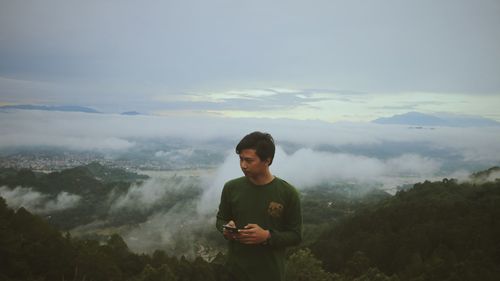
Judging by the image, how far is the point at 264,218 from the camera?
11.0 feet

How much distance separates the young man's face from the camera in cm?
330

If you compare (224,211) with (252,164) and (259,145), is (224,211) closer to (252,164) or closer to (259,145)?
(252,164)

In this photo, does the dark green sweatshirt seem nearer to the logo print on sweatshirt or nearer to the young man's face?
the logo print on sweatshirt

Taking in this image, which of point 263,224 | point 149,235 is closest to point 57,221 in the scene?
point 149,235

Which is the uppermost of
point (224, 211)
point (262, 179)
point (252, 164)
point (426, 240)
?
point (252, 164)

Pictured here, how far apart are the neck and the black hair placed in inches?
6.1

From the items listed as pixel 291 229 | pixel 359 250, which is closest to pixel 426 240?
pixel 359 250

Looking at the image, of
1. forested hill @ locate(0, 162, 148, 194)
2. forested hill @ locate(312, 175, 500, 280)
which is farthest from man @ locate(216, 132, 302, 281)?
forested hill @ locate(0, 162, 148, 194)

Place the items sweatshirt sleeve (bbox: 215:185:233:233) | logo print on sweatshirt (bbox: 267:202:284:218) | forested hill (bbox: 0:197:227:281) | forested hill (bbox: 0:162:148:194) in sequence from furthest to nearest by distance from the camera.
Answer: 1. forested hill (bbox: 0:162:148:194)
2. forested hill (bbox: 0:197:227:281)
3. sweatshirt sleeve (bbox: 215:185:233:233)
4. logo print on sweatshirt (bbox: 267:202:284:218)

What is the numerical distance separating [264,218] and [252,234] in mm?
284

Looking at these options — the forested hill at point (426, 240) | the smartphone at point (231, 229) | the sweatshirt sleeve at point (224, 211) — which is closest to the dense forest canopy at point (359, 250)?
the forested hill at point (426, 240)

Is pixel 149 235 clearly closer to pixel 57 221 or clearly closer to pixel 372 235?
pixel 57 221

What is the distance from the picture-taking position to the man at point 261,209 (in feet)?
10.9

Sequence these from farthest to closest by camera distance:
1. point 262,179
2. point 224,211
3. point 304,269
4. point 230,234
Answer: point 304,269
point 224,211
point 262,179
point 230,234
